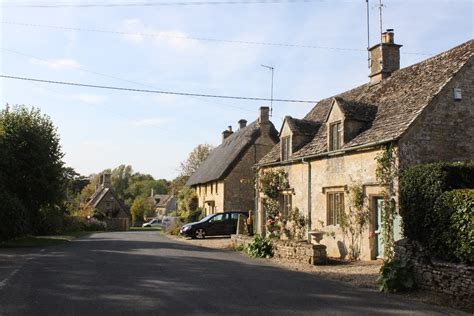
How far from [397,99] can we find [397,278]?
8.93 meters

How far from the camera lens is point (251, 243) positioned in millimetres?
20266

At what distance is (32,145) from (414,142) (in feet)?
66.2

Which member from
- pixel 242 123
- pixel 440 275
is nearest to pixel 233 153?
pixel 242 123

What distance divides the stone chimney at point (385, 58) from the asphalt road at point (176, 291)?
1103 cm

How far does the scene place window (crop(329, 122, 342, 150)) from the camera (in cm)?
1919

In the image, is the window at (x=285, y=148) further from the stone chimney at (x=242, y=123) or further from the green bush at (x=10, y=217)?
the stone chimney at (x=242, y=123)

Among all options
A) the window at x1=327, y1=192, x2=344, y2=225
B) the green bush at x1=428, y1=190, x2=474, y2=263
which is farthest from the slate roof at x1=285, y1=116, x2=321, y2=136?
the green bush at x1=428, y1=190, x2=474, y2=263

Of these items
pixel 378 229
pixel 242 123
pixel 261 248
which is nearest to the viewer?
pixel 378 229

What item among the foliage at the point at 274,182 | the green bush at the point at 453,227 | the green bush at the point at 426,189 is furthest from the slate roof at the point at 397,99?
the green bush at the point at 453,227

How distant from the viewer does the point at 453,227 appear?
10688 millimetres

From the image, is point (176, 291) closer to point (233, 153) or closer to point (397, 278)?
point (397, 278)

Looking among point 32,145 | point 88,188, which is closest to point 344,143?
point 32,145

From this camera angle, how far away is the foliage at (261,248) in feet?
63.4

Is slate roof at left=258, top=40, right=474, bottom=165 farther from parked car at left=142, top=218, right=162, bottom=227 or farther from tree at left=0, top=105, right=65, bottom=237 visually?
parked car at left=142, top=218, right=162, bottom=227
